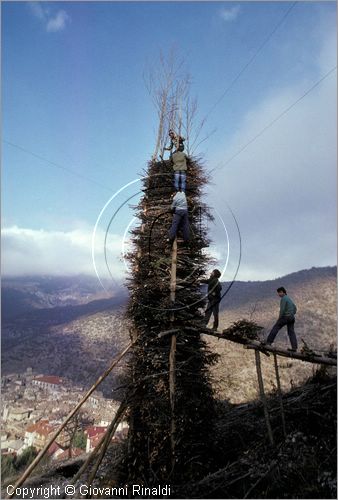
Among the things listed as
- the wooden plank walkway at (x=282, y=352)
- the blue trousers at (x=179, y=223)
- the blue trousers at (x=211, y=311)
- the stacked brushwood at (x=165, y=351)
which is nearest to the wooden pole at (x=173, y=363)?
the stacked brushwood at (x=165, y=351)

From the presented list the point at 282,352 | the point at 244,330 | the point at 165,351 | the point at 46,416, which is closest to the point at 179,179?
the point at 244,330

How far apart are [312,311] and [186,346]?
219 feet

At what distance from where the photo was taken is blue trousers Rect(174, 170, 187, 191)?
844cm

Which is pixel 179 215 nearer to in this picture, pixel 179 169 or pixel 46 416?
pixel 179 169

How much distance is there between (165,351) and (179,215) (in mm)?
3352

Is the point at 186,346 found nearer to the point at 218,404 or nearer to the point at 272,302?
the point at 218,404

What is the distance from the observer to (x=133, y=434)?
7.35 m

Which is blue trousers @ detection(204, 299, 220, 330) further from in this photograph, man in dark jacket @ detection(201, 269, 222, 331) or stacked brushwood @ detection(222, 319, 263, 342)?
stacked brushwood @ detection(222, 319, 263, 342)

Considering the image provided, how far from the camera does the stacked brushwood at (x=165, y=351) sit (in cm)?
672

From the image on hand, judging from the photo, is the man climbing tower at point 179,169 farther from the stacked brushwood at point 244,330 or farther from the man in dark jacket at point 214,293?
the stacked brushwood at point 244,330

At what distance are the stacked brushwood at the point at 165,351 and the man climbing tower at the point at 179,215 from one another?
1.49ft

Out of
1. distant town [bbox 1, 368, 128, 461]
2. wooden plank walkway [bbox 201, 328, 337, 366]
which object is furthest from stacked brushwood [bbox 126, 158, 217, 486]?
distant town [bbox 1, 368, 128, 461]

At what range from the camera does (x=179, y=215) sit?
784cm

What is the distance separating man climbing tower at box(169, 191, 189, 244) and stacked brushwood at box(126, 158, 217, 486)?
1.49 feet
